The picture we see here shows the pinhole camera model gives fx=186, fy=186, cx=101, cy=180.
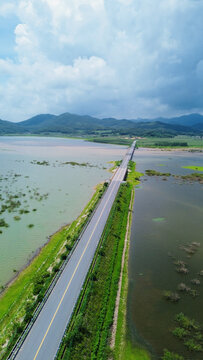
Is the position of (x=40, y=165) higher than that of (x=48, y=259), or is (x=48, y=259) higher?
(x=40, y=165)

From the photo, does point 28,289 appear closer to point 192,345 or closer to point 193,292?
point 192,345

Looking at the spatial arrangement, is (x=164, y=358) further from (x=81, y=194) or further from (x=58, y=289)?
(x=81, y=194)

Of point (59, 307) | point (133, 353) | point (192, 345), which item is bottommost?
point (133, 353)

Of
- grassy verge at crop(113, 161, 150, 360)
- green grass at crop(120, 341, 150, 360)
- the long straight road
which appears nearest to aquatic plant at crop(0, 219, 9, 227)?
the long straight road

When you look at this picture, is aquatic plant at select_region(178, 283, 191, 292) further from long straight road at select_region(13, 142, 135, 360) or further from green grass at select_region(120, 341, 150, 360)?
long straight road at select_region(13, 142, 135, 360)

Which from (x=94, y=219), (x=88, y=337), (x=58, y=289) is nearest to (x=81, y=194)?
(x=94, y=219)

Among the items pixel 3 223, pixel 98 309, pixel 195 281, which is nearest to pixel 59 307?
pixel 98 309
